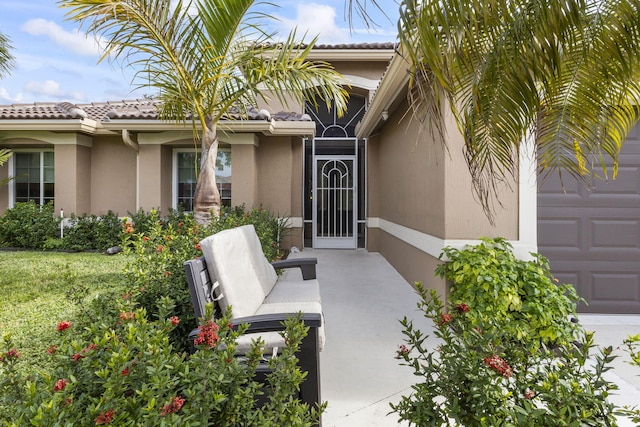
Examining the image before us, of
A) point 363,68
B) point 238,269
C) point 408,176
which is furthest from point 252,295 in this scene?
point 363,68

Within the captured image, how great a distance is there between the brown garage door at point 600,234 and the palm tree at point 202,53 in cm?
365

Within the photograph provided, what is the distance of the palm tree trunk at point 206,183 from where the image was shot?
547 centimetres

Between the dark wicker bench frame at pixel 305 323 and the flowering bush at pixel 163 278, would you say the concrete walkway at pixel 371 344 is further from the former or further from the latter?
the flowering bush at pixel 163 278

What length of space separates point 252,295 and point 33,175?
11413mm

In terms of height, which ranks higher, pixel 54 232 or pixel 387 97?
pixel 387 97

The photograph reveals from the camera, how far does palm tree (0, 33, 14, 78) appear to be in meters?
7.23

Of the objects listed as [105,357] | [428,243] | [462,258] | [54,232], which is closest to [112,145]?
[54,232]

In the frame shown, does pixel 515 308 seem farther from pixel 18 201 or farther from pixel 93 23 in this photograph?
pixel 18 201

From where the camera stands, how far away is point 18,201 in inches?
444

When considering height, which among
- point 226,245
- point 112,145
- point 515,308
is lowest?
point 515,308

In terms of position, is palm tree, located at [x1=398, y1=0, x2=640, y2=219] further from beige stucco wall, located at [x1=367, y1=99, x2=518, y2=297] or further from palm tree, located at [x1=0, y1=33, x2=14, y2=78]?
palm tree, located at [x1=0, y1=33, x2=14, y2=78]

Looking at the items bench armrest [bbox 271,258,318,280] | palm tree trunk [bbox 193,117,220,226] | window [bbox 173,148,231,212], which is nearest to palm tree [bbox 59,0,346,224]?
palm tree trunk [bbox 193,117,220,226]

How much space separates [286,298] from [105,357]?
2136 mm

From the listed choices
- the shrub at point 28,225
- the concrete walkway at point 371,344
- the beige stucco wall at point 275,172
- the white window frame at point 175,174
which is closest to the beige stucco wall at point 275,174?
the beige stucco wall at point 275,172
